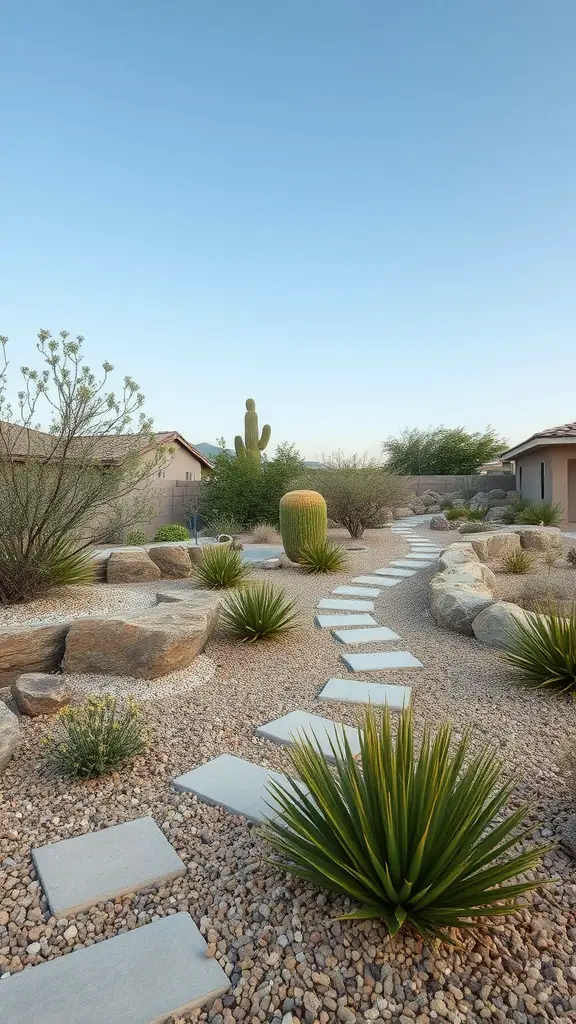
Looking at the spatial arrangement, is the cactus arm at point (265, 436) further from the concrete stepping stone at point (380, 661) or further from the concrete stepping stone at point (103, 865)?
the concrete stepping stone at point (103, 865)

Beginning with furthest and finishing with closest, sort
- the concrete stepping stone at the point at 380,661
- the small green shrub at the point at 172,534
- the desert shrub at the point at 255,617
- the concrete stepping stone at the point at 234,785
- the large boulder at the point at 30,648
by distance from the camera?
the small green shrub at the point at 172,534 → the desert shrub at the point at 255,617 → the concrete stepping stone at the point at 380,661 → the large boulder at the point at 30,648 → the concrete stepping stone at the point at 234,785

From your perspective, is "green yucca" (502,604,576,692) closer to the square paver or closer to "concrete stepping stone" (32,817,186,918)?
"concrete stepping stone" (32,817,186,918)

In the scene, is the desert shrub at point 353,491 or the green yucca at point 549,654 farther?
the desert shrub at point 353,491

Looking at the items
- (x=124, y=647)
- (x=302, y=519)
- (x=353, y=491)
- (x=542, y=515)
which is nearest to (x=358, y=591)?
(x=302, y=519)

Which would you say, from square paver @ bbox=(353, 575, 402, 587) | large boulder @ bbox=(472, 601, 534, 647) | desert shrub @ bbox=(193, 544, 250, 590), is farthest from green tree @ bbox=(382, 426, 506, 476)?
large boulder @ bbox=(472, 601, 534, 647)

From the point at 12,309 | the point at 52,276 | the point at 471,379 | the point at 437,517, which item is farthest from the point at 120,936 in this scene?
the point at 471,379

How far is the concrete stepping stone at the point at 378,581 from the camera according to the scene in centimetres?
790

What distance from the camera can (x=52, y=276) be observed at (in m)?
8.91

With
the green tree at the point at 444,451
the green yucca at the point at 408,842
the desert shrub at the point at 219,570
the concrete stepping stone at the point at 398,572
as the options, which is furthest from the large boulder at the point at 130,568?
the green tree at the point at 444,451

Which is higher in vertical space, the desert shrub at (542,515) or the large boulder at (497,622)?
the desert shrub at (542,515)

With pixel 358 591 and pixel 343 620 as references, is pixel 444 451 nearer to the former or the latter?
pixel 358 591

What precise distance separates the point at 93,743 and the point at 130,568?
4.61 m

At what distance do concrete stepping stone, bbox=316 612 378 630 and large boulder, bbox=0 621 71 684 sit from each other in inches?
107

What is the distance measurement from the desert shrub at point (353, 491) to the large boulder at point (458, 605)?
22.1 feet
